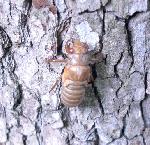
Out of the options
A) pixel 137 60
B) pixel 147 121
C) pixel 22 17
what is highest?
pixel 22 17

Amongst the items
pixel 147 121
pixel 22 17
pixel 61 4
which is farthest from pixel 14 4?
pixel 147 121

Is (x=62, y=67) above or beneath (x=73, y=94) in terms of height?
above

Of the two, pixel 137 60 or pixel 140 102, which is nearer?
pixel 137 60

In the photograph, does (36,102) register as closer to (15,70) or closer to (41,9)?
(15,70)
